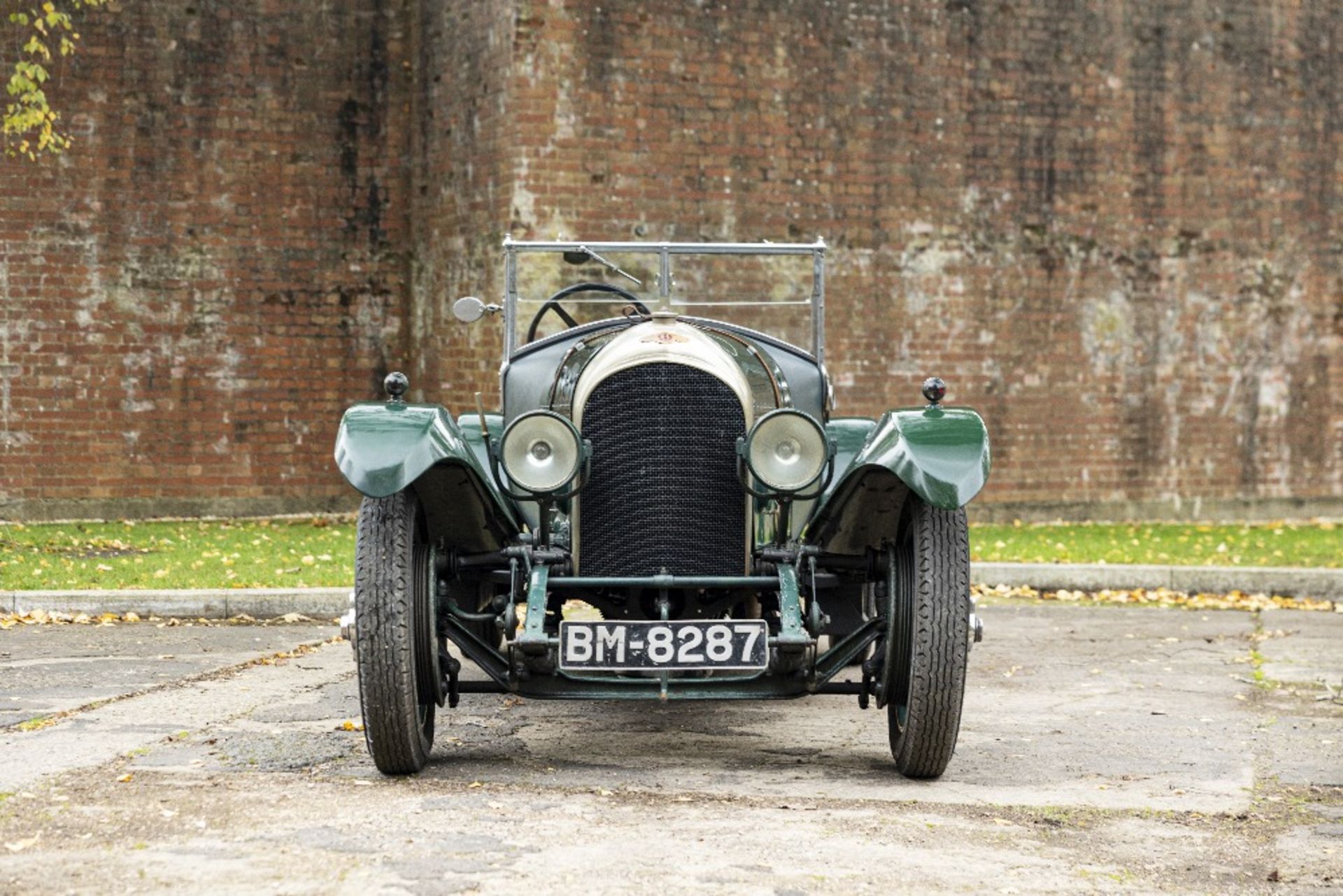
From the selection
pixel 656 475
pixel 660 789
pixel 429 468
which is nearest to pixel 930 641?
pixel 660 789

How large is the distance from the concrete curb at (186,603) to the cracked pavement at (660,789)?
138cm

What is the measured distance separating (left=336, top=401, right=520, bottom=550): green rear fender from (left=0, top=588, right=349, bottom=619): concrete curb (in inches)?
165

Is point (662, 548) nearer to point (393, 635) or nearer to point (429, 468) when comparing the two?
point (429, 468)

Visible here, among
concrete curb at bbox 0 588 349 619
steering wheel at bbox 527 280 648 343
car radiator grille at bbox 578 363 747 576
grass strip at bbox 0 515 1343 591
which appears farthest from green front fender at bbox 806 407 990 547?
grass strip at bbox 0 515 1343 591

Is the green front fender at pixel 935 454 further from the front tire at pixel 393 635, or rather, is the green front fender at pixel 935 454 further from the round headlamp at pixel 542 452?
the front tire at pixel 393 635

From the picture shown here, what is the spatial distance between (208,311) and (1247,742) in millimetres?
10966

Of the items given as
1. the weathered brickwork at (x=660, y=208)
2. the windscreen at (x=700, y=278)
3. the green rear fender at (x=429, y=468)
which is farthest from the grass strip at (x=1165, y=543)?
the green rear fender at (x=429, y=468)

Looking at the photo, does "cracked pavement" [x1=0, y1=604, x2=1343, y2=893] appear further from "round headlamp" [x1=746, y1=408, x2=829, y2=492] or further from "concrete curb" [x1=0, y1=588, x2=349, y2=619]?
"concrete curb" [x1=0, y1=588, x2=349, y2=619]

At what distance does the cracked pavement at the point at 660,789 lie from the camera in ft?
14.2

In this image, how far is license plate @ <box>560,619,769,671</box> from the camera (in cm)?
541

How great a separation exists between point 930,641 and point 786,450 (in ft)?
2.57

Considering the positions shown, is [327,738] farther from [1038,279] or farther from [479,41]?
[1038,279]

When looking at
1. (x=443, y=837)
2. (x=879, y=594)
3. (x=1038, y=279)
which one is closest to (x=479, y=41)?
(x=1038, y=279)

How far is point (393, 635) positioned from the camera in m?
5.40
